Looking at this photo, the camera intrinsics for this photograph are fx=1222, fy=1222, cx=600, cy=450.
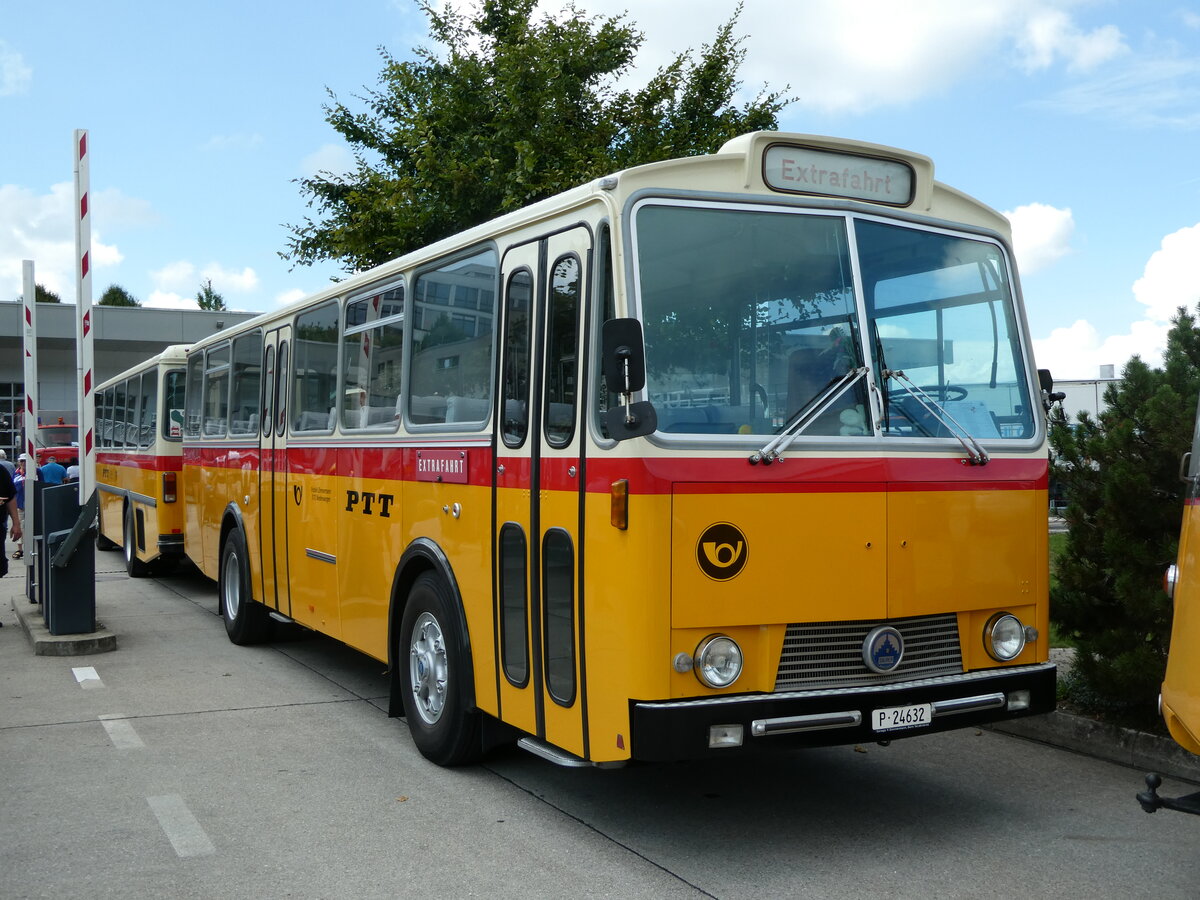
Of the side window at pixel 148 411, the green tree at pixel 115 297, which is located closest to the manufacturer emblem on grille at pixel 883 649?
the side window at pixel 148 411

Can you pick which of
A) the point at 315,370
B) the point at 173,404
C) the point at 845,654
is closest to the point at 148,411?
the point at 173,404

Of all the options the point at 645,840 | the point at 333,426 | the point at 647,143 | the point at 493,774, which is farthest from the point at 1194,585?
the point at 647,143

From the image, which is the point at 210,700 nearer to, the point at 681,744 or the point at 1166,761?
the point at 681,744

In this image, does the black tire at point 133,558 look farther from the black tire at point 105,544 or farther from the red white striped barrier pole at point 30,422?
the black tire at point 105,544

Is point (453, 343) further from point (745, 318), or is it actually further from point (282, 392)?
point (282, 392)

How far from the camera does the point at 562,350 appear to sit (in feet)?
18.3

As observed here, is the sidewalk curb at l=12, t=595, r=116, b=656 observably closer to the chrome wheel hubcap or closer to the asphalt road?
the asphalt road

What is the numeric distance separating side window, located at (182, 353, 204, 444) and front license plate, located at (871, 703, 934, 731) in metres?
9.69

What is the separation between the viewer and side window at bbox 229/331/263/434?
425 inches

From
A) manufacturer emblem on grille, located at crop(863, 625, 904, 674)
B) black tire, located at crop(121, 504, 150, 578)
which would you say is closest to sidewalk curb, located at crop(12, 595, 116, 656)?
black tire, located at crop(121, 504, 150, 578)

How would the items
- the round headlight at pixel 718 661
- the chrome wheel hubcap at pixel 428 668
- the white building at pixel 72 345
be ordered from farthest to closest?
the white building at pixel 72 345, the chrome wheel hubcap at pixel 428 668, the round headlight at pixel 718 661

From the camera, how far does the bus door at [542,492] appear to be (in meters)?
5.36

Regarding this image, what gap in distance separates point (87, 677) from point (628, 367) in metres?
6.45

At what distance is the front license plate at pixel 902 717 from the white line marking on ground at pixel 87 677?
20.6 ft
